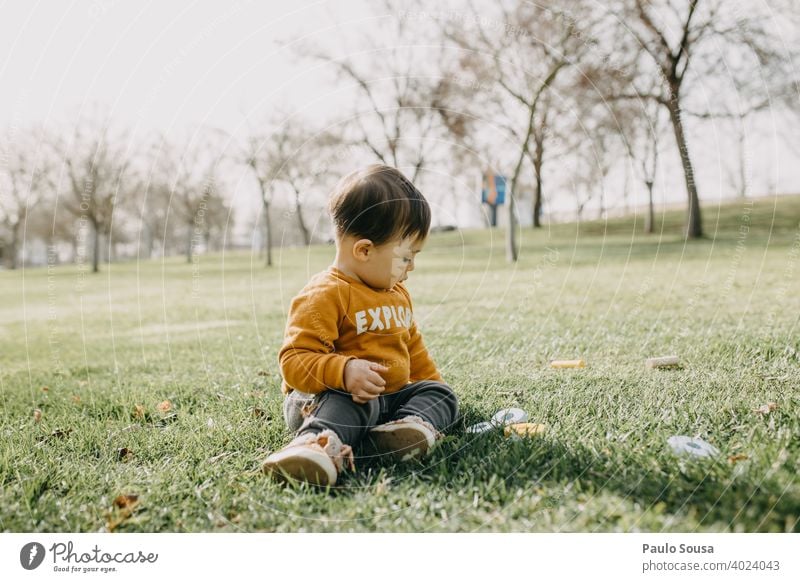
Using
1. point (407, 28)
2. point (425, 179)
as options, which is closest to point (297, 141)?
point (407, 28)

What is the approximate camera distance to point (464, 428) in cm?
249

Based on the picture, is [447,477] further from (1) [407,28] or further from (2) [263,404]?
(1) [407,28]

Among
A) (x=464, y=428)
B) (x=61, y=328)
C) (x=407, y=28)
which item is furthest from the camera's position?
(x=61, y=328)

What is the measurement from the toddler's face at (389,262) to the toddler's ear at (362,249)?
0.02 m

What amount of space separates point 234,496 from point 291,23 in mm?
3179

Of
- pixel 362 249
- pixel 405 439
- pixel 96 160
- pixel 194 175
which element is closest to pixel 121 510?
pixel 405 439

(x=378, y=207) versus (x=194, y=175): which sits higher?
(x=194, y=175)

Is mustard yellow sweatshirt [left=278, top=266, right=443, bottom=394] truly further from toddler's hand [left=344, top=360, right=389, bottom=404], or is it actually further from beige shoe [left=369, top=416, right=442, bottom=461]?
beige shoe [left=369, top=416, right=442, bottom=461]

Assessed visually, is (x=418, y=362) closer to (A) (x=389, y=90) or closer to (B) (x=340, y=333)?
(B) (x=340, y=333)

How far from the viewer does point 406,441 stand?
223 centimetres

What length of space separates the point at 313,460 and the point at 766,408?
1.59m

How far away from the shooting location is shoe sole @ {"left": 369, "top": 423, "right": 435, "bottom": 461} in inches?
87.7
